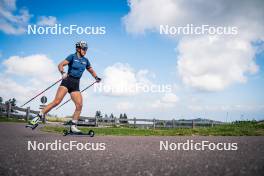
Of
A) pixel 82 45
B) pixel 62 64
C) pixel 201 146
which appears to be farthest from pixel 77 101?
pixel 201 146

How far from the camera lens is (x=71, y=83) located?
754 centimetres

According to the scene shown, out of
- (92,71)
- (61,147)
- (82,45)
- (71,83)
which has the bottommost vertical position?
(61,147)

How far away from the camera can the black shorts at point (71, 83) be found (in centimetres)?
750

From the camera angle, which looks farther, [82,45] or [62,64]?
[82,45]

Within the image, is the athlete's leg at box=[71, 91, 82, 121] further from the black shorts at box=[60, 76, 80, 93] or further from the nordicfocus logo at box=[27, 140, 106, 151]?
the nordicfocus logo at box=[27, 140, 106, 151]

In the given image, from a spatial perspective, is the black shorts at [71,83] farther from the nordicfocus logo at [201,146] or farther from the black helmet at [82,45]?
the nordicfocus logo at [201,146]

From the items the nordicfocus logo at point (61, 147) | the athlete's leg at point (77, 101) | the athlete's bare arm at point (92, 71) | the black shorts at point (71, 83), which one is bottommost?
the nordicfocus logo at point (61, 147)

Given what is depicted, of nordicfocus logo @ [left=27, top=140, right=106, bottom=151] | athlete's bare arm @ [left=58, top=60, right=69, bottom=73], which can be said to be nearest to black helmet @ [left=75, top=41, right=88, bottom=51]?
athlete's bare arm @ [left=58, top=60, right=69, bottom=73]

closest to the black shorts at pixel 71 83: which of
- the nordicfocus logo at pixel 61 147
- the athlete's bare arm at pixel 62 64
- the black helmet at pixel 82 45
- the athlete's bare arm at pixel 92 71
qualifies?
the athlete's bare arm at pixel 62 64

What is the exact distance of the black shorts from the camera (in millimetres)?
7500

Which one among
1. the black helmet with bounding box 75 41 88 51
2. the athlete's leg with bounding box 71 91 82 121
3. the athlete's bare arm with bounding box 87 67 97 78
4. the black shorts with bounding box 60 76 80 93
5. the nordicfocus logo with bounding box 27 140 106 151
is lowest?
the nordicfocus logo with bounding box 27 140 106 151

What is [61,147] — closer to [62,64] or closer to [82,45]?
[62,64]

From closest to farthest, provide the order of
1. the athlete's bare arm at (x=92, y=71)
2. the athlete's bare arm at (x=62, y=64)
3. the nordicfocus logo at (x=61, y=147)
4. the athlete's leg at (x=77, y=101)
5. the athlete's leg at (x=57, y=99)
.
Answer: the nordicfocus logo at (x=61, y=147) → the athlete's leg at (x=57, y=99) → the athlete's bare arm at (x=62, y=64) → the athlete's leg at (x=77, y=101) → the athlete's bare arm at (x=92, y=71)

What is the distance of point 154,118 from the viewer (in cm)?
3067
